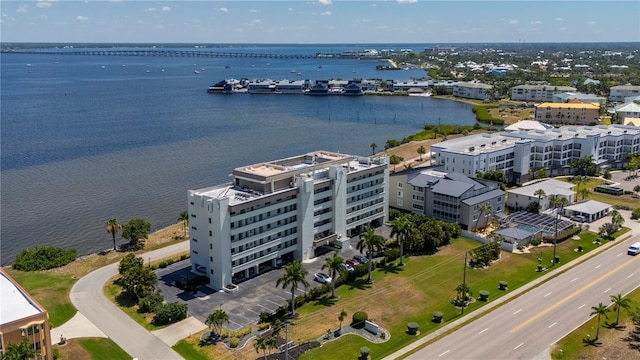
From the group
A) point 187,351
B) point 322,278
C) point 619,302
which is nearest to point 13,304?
point 187,351

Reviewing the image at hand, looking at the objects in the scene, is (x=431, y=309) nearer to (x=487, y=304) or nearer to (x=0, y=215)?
(x=487, y=304)

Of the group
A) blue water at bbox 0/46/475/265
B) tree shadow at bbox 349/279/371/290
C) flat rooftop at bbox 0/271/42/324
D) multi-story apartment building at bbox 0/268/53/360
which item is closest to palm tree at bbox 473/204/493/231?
tree shadow at bbox 349/279/371/290

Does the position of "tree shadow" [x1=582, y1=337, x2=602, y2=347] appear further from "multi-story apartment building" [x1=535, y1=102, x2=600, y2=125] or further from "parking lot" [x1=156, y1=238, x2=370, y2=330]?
"multi-story apartment building" [x1=535, y1=102, x2=600, y2=125]

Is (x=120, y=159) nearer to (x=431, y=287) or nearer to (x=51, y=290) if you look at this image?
(x=51, y=290)

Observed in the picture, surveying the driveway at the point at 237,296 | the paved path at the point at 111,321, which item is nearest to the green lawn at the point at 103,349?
Answer: the paved path at the point at 111,321

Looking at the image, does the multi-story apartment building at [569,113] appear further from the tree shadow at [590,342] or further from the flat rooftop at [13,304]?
the flat rooftop at [13,304]
